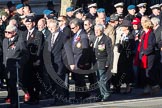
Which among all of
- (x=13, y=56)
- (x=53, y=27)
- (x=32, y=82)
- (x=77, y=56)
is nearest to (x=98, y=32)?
(x=77, y=56)

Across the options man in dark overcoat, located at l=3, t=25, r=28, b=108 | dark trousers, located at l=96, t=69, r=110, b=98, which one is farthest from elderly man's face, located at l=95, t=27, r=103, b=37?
man in dark overcoat, located at l=3, t=25, r=28, b=108

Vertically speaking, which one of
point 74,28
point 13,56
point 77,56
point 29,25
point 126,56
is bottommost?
point 126,56

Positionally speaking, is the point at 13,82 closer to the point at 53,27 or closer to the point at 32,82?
the point at 32,82

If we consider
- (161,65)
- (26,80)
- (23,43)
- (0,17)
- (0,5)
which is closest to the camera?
(23,43)

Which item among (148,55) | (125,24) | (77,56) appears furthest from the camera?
(125,24)

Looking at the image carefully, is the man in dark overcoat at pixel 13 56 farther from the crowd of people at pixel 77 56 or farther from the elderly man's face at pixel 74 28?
the elderly man's face at pixel 74 28

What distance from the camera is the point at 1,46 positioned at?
12.9m

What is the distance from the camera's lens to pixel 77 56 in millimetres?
13008

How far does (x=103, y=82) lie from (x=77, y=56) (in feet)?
2.95

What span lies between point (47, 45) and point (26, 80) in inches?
38.5

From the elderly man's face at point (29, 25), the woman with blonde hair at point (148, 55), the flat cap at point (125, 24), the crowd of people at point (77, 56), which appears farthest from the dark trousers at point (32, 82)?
the woman with blonde hair at point (148, 55)

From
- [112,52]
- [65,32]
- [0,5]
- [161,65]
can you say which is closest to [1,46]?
[65,32]

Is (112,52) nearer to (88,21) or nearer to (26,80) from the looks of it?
(88,21)

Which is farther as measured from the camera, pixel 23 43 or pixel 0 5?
pixel 0 5
